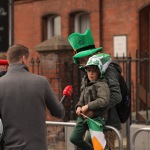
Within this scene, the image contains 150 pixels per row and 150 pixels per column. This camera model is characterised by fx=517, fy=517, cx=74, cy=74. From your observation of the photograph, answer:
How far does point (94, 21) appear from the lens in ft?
56.2

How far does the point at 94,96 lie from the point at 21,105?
149 cm

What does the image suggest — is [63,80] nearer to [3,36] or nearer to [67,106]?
[67,106]

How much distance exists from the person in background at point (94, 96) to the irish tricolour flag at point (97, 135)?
68 mm

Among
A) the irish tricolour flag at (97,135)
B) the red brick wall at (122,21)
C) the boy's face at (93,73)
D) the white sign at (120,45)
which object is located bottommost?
the irish tricolour flag at (97,135)

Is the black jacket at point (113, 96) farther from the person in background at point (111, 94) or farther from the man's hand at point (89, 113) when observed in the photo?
the man's hand at point (89, 113)

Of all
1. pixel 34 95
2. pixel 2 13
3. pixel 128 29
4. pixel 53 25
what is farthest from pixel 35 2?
pixel 34 95

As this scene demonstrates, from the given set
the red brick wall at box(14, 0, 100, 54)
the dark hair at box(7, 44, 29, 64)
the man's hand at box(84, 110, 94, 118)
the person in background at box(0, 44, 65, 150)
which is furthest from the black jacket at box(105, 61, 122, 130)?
the red brick wall at box(14, 0, 100, 54)

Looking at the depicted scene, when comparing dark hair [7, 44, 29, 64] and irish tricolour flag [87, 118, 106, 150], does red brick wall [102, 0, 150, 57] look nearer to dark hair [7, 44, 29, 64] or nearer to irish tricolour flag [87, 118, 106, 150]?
irish tricolour flag [87, 118, 106, 150]

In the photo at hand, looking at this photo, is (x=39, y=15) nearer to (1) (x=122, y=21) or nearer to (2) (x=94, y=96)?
(1) (x=122, y=21)

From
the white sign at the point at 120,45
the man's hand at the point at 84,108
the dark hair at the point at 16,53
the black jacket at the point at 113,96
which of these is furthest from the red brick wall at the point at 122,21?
the dark hair at the point at 16,53

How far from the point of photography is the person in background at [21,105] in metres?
4.75

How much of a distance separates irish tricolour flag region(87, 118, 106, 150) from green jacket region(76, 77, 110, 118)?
13cm

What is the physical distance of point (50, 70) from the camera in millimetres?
10883

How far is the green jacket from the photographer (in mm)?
5922
